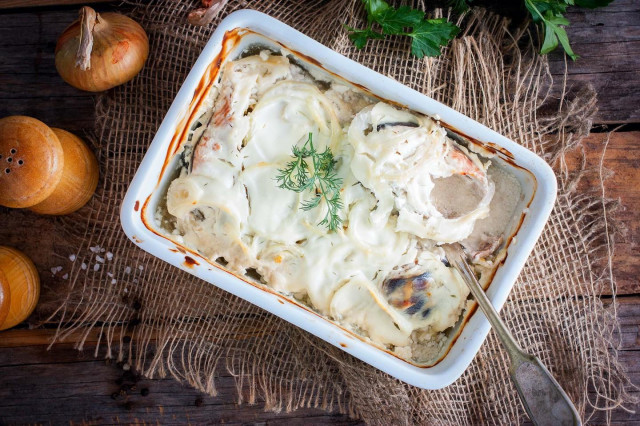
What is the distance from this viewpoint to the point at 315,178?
6.33 feet

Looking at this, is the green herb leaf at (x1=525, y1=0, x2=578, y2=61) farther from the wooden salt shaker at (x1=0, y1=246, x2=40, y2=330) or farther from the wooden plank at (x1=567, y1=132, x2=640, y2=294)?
the wooden salt shaker at (x1=0, y1=246, x2=40, y2=330)

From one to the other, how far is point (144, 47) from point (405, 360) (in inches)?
62.2

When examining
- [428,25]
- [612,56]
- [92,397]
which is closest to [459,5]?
[428,25]

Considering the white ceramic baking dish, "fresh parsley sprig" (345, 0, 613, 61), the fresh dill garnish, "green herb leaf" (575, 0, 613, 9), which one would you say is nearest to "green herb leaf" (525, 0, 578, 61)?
"fresh parsley sprig" (345, 0, 613, 61)

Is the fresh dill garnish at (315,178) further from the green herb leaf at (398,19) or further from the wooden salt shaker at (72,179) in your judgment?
the wooden salt shaker at (72,179)

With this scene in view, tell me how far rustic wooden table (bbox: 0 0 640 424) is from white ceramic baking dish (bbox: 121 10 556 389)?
2.12 ft

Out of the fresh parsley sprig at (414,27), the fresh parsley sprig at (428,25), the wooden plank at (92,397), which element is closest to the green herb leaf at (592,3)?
the fresh parsley sprig at (428,25)

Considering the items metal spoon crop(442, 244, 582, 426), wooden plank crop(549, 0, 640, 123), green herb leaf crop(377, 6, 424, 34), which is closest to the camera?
metal spoon crop(442, 244, 582, 426)

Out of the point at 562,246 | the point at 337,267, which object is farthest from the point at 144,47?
the point at 562,246

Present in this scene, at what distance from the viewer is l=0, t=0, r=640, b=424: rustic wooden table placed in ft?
7.77

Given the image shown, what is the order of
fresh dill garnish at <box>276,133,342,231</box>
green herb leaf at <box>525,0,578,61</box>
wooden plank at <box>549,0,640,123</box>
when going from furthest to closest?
wooden plank at <box>549,0,640,123</box>
green herb leaf at <box>525,0,578,61</box>
fresh dill garnish at <box>276,133,342,231</box>

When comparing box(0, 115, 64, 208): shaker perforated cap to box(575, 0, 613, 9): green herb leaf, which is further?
box(575, 0, 613, 9): green herb leaf

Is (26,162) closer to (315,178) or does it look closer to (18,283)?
(18,283)

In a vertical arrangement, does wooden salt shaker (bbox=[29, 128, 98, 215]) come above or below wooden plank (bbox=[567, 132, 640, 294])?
below
